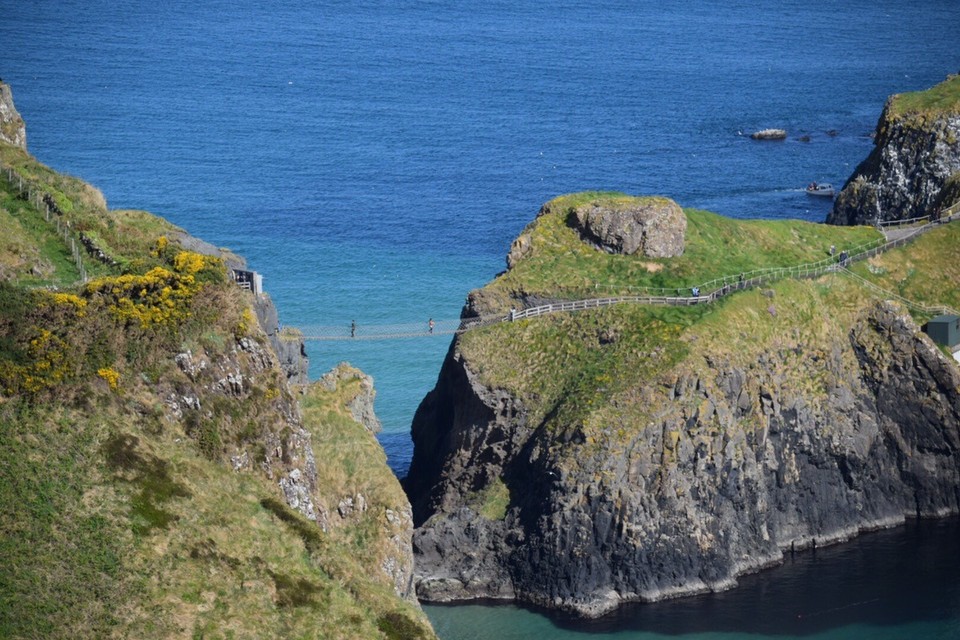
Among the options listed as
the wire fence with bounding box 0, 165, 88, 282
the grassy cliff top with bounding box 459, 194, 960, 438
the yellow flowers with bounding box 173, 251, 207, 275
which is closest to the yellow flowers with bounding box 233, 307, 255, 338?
the yellow flowers with bounding box 173, 251, 207, 275

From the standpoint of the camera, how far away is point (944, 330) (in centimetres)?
13988

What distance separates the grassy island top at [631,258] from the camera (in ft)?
447

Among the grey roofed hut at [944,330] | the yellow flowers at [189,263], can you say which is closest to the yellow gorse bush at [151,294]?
the yellow flowers at [189,263]

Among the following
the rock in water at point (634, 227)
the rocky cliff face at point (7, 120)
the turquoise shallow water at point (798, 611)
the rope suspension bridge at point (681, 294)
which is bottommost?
the turquoise shallow water at point (798, 611)

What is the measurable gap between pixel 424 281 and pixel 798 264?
45.7 metres

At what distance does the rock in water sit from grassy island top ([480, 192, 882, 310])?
47 cm

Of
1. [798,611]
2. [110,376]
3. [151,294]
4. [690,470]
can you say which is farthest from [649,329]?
[110,376]

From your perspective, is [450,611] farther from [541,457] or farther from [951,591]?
[951,591]

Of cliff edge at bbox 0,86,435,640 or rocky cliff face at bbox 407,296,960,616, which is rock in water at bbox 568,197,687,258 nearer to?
rocky cliff face at bbox 407,296,960,616

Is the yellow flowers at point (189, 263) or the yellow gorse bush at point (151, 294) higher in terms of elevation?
the yellow flowers at point (189, 263)

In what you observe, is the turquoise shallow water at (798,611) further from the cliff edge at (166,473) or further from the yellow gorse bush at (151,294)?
the yellow gorse bush at (151,294)

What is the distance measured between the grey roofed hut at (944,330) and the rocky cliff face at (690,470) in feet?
8.10

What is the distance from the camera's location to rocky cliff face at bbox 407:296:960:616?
12238 centimetres

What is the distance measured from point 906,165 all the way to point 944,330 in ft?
124
